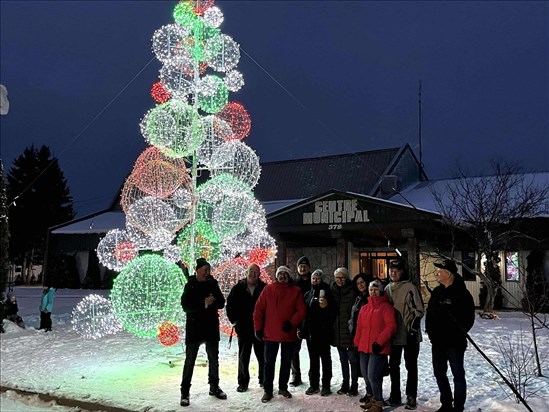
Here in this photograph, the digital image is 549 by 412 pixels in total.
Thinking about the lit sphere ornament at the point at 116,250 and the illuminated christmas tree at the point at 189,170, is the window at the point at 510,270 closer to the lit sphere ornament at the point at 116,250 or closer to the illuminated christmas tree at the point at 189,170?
the illuminated christmas tree at the point at 189,170

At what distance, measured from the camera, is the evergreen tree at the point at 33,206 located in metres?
45.2

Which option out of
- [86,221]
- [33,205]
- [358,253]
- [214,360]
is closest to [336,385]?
[214,360]

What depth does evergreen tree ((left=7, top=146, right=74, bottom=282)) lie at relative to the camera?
4516cm

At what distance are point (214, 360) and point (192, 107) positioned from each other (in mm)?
4452

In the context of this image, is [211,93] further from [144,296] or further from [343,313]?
[343,313]

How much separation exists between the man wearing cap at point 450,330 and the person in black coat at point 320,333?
135cm

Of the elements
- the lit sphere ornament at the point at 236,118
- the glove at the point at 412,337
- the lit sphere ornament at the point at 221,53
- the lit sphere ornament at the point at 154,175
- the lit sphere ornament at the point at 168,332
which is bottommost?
the lit sphere ornament at the point at 168,332

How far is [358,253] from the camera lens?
23656mm

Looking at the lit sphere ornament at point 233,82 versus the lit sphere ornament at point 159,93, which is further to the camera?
the lit sphere ornament at point 233,82

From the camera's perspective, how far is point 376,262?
23312 mm

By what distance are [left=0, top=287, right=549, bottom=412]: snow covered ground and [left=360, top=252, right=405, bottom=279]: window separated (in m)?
11.2

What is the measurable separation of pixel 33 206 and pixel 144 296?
42.7 metres

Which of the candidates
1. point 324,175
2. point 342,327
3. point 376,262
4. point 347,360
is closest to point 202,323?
point 342,327

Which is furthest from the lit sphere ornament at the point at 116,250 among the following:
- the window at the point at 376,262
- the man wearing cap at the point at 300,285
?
the window at the point at 376,262
